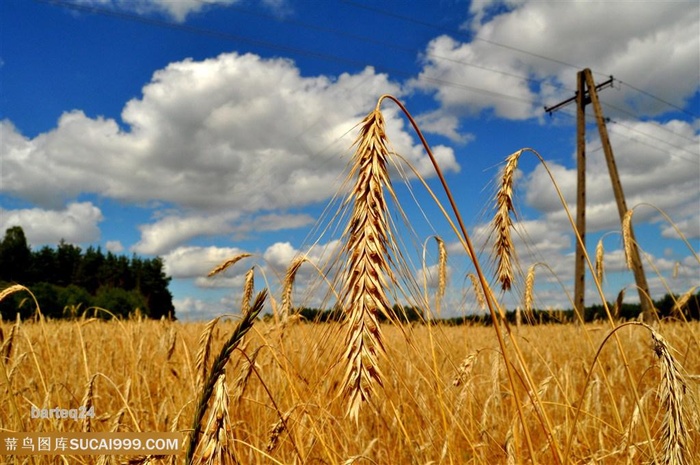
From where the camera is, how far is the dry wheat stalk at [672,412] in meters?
1.26

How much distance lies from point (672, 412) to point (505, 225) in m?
0.86

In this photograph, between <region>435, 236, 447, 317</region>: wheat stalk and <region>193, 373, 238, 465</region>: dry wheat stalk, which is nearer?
<region>193, 373, 238, 465</region>: dry wheat stalk

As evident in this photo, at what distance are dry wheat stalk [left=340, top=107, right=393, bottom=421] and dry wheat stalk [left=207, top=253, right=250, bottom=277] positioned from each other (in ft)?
4.30

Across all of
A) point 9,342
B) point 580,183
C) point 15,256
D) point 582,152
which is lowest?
point 9,342

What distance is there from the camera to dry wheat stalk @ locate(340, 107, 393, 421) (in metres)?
1.15

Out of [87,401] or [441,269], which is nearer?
[87,401]

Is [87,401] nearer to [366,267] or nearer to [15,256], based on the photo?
[366,267]

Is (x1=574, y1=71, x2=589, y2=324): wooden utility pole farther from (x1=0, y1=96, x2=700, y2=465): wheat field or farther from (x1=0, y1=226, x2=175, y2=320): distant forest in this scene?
(x1=0, y1=226, x2=175, y2=320): distant forest

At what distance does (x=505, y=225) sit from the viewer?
1955 millimetres

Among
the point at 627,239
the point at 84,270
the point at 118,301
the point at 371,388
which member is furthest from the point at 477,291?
the point at 84,270

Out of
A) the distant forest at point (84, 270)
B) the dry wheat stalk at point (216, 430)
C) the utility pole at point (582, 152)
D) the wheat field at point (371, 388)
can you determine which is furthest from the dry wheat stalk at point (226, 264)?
the distant forest at point (84, 270)

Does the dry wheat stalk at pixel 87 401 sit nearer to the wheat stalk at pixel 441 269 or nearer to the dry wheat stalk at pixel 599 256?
the wheat stalk at pixel 441 269

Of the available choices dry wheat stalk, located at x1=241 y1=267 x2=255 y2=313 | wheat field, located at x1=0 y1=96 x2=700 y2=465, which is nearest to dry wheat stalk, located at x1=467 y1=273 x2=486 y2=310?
wheat field, located at x1=0 y1=96 x2=700 y2=465

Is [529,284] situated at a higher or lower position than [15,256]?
lower
